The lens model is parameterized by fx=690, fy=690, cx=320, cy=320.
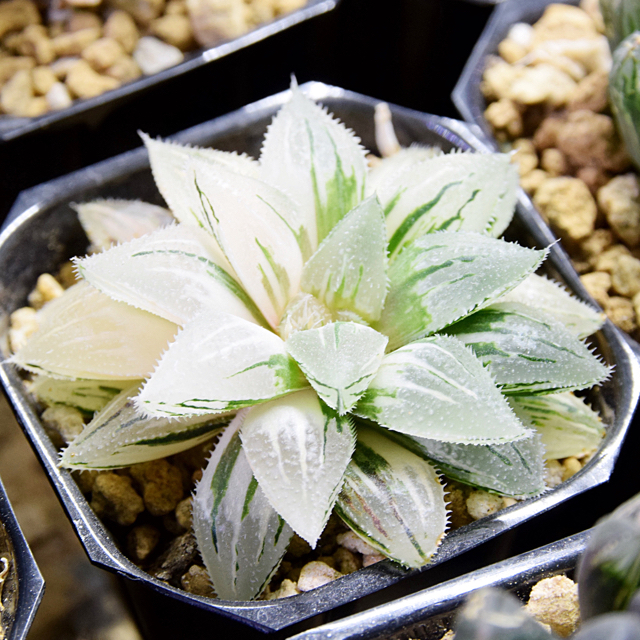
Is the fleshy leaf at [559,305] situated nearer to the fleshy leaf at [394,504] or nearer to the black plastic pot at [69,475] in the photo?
the black plastic pot at [69,475]

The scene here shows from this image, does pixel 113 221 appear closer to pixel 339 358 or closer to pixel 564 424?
pixel 339 358

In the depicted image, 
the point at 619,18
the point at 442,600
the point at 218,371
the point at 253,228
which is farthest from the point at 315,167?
the point at 619,18

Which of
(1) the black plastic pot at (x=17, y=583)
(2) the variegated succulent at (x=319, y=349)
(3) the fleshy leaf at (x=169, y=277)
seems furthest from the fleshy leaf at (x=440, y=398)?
(1) the black plastic pot at (x=17, y=583)

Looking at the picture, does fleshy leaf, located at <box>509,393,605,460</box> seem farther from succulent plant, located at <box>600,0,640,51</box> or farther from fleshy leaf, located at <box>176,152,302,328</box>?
succulent plant, located at <box>600,0,640,51</box>

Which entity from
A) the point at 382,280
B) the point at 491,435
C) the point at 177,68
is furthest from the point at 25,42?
the point at 491,435

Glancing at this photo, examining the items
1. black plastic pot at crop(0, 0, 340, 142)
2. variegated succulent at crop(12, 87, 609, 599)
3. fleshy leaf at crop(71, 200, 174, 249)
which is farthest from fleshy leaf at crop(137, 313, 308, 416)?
black plastic pot at crop(0, 0, 340, 142)

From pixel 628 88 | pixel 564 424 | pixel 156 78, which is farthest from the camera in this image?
pixel 156 78
